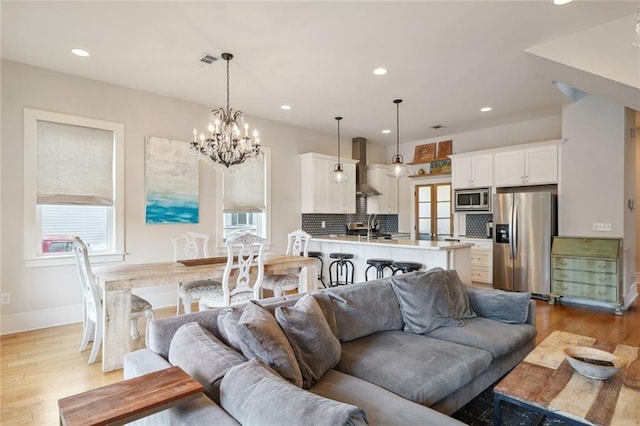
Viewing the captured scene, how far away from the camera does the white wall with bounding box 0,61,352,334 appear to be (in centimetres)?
375

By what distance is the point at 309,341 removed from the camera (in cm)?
179

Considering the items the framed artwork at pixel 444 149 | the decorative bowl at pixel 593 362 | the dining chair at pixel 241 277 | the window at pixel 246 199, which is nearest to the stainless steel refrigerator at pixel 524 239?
the framed artwork at pixel 444 149

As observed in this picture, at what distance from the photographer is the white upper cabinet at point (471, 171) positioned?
6133 millimetres

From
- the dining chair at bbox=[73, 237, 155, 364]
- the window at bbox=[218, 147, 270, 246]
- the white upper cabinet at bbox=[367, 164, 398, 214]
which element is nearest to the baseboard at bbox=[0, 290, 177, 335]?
the dining chair at bbox=[73, 237, 155, 364]

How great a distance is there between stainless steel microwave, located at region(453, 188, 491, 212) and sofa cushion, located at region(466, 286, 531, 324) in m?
3.65

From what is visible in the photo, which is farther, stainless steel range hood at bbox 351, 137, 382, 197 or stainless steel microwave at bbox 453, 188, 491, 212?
stainless steel range hood at bbox 351, 137, 382, 197

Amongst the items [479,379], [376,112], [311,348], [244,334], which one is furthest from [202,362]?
[376,112]

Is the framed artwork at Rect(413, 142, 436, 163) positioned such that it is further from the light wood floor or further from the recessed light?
the recessed light

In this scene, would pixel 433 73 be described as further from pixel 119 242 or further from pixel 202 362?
pixel 119 242

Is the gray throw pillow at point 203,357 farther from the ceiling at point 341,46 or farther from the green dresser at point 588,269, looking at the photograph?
the green dresser at point 588,269

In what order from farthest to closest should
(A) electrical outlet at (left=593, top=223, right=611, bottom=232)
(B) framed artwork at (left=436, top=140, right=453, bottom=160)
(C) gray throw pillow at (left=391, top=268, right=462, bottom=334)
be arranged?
(B) framed artwork at (left=436, top=140, right=453, bottom=160), (A) electrical outlet at (left=593, top=223, right=611, bottom=232), (C) gray throw pillow at (left=391, top=268, right=462, bottom=334)

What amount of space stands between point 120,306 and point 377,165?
601 centimetres

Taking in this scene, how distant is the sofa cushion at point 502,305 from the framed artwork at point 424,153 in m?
5.03

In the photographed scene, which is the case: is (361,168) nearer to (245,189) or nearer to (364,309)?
(245,189)
